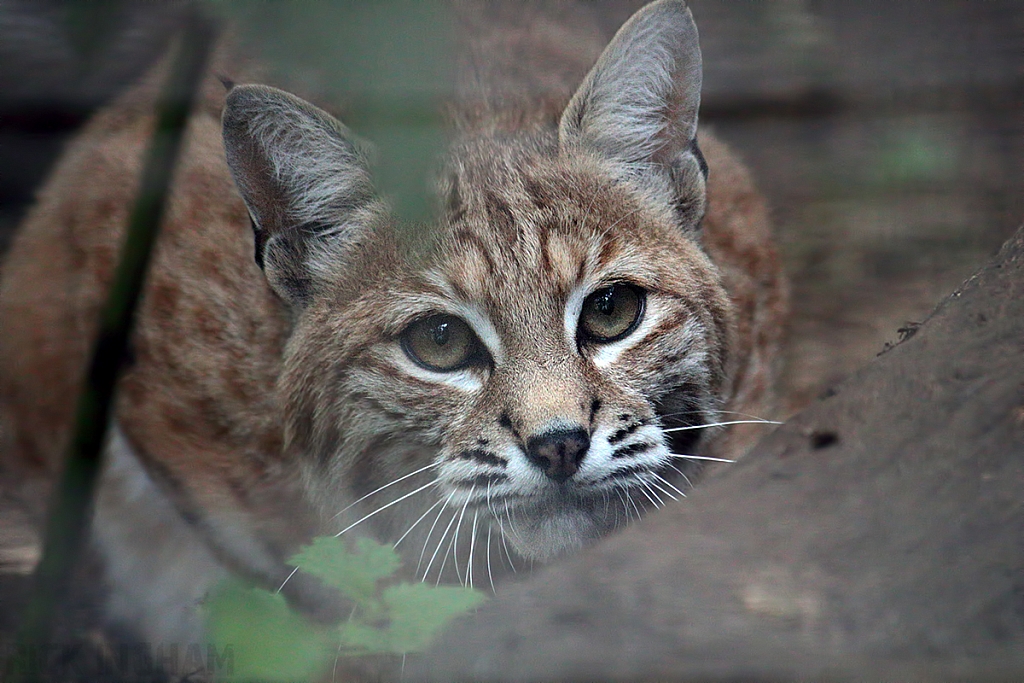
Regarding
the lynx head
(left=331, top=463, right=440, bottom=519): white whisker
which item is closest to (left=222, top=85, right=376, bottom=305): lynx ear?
the lynx head

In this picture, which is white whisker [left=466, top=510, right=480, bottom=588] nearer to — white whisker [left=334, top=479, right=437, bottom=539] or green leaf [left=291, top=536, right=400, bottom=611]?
white whisker [left=334, top=479, right=437, bottom=539]

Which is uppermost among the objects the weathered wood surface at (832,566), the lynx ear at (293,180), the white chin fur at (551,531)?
the lynx ear at (293,180)

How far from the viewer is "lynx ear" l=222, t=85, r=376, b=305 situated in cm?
182

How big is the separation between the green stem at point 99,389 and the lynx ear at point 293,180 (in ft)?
1.45

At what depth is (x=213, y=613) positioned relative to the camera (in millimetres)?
1294

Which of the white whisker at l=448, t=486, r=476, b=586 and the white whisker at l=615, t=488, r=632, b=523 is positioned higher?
the white whisker at l=615, t=488, r=632, b=523

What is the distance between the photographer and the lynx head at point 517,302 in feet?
5.96

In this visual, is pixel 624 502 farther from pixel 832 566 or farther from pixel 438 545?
pixel 832 566

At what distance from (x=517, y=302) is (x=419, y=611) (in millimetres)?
683

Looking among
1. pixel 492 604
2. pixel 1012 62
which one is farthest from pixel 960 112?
pixel 492 604

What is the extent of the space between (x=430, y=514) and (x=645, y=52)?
1008 mm

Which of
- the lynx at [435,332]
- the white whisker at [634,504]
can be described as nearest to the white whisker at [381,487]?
the lynx at [435,332]

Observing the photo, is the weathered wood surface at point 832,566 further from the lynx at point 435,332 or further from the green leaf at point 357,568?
the lynx at point 435,332

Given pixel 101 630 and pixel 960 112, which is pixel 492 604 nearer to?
pixel 101 630
